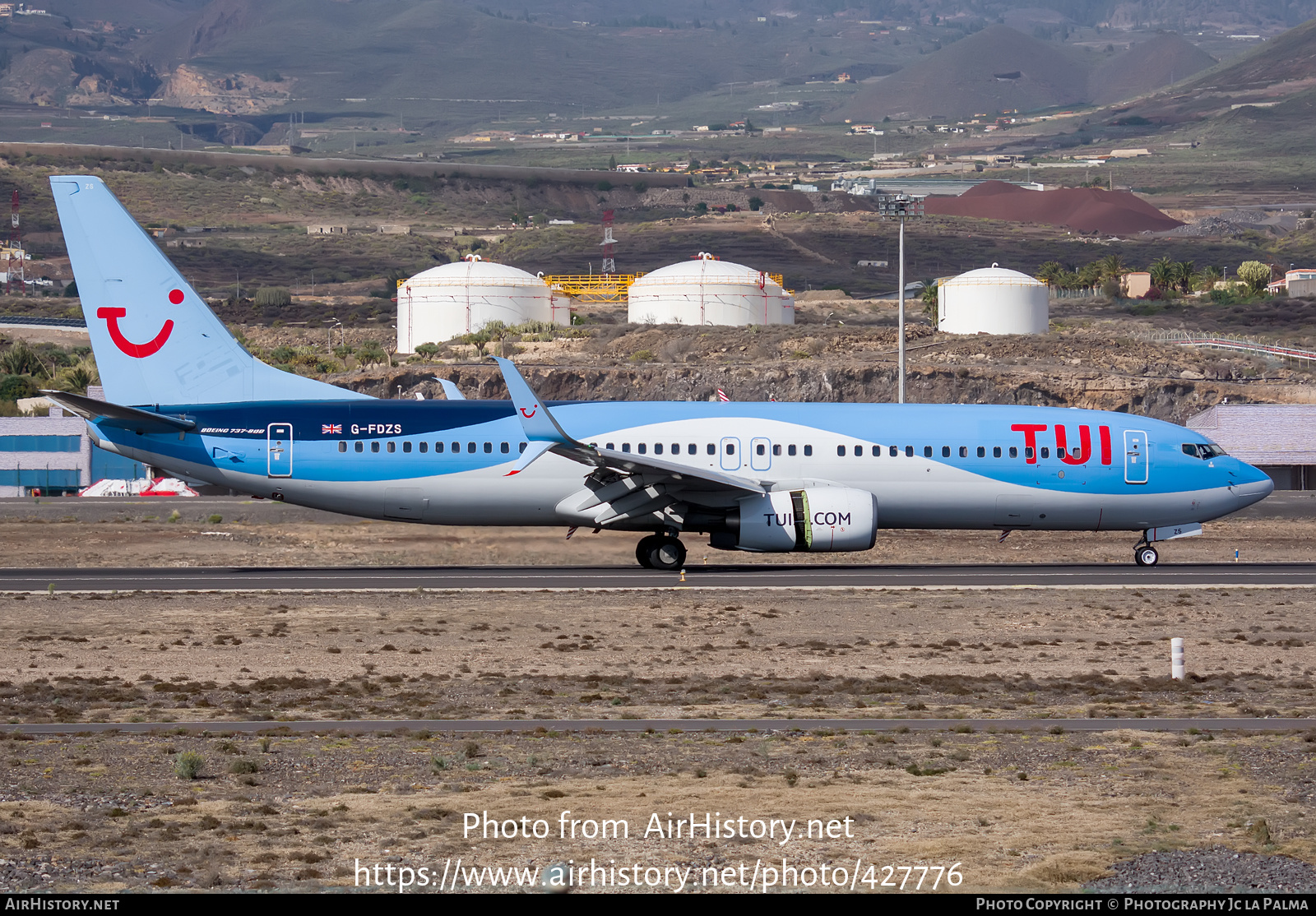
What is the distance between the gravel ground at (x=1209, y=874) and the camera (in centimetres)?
1273

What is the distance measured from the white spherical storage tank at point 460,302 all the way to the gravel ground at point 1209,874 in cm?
10790

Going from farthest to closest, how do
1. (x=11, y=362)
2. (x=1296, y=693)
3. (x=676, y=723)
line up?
(x=11, y=362)
(x=1296, y=693)
(x=676, y=723)

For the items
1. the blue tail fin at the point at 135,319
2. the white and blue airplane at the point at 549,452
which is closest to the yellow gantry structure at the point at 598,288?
the blue tail fin at the point at 135,319

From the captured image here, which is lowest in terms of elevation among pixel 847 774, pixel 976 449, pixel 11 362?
pixel 847 774

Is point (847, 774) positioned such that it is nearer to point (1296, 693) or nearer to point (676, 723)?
point (676, 723)

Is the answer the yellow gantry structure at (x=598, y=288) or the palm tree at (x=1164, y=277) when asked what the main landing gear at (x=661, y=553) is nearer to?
A: the yellow gantry structure at (x=598, y=288)

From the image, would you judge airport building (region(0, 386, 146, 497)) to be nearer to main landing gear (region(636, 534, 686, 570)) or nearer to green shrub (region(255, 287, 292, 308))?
main landing gear (region(636, 534, 686, 570))

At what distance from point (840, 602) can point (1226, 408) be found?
50.8 m

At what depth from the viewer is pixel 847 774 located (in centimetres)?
1727

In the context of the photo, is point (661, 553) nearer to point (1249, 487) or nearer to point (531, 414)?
point (531, 414)

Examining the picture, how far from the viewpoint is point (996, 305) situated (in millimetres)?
121562

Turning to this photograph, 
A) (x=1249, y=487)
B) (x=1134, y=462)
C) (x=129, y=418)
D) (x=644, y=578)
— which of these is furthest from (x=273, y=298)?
(x=1249, y=487)

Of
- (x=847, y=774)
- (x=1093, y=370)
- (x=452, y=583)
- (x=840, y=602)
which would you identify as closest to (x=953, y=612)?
(x=840, y=602)

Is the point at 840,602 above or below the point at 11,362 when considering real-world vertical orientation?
below
